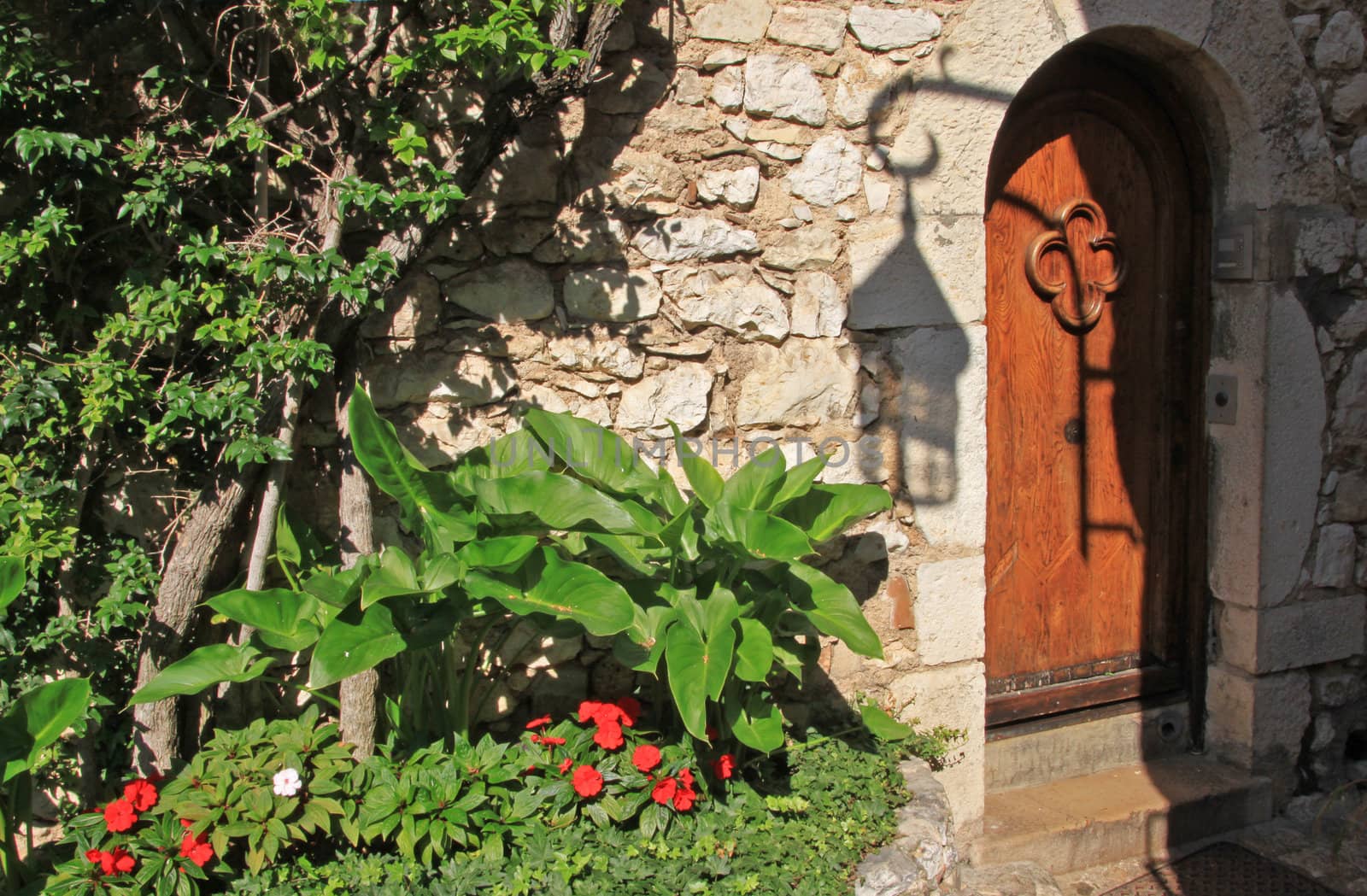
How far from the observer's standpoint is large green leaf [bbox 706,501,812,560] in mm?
2385

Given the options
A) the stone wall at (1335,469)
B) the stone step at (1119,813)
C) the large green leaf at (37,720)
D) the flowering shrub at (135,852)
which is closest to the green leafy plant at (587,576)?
the large green leaf at (37,720)

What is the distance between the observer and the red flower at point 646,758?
244 cm

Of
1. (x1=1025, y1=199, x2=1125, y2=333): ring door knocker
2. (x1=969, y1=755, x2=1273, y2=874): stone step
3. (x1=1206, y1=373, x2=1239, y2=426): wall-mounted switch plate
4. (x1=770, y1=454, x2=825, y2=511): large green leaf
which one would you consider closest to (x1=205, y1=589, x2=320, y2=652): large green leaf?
(x1=770, y1=454, x2=825, y2=511): large green leaf

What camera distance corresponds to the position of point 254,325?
250cm

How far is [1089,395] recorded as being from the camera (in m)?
3.51

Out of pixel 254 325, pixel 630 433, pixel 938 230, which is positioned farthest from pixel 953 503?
pixel 254 325

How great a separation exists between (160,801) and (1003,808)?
2.33 m

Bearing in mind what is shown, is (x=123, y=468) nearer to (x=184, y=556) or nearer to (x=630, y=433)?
(x=184, y=556)

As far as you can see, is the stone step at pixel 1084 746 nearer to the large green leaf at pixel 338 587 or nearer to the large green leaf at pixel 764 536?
the large green leaf at pixel 764 536

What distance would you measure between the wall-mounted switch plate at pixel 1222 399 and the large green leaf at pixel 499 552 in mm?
2387

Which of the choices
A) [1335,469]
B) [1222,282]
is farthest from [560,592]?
[1335,469]

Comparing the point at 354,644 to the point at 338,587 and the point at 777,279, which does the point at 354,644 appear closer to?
the point at 338,587

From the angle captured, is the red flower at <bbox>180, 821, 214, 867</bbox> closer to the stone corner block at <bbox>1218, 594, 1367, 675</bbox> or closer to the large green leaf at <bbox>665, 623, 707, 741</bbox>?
the large green leaf at <bbox>665, 623, 707, 741</bbox>

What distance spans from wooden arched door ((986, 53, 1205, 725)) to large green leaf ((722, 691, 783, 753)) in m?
1.18
